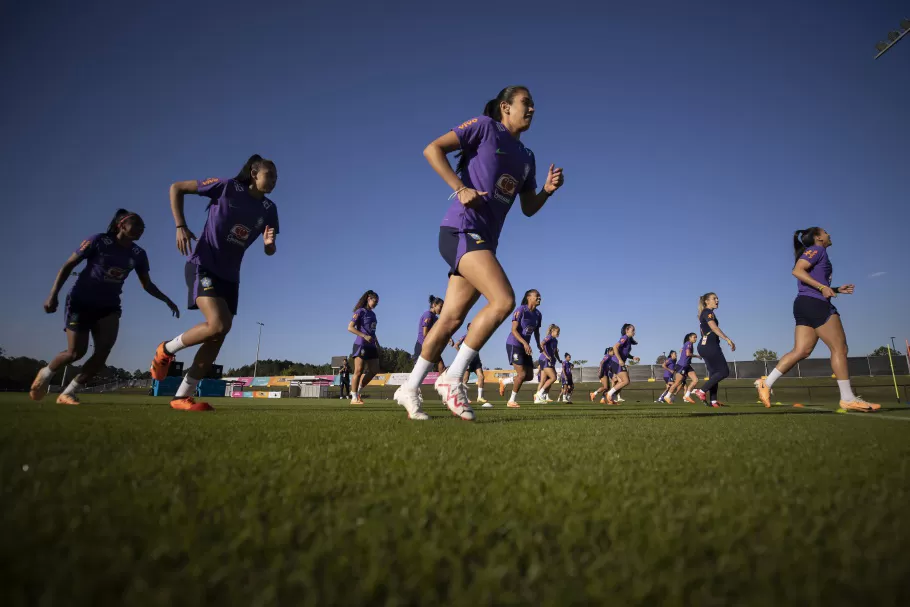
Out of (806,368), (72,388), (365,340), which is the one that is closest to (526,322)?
(365,340)

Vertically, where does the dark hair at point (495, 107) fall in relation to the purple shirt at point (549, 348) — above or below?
above

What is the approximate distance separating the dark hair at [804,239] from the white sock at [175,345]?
828 cm

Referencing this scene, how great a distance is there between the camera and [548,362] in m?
14.4

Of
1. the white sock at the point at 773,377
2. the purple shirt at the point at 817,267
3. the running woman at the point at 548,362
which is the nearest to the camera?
the purple shirt at the point at 817,267

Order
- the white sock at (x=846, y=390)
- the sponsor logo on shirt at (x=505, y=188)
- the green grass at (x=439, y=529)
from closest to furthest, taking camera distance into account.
→ the green grass at (x=439, y=529) < the sponsor logo on shirt at (x=505, y=188) < the white sock at (x=846, y=390)

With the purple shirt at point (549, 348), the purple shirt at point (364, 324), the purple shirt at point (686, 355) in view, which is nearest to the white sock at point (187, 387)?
the purple shirt at point (364, 324)

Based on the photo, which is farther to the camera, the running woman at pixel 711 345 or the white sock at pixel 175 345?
the running woman at pixel 711 345

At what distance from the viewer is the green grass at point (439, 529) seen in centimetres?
58

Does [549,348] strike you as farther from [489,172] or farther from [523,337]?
[489,172]

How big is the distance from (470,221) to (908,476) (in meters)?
3.04

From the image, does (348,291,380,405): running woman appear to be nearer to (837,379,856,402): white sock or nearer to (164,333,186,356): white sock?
(164,333,186,356): white sock

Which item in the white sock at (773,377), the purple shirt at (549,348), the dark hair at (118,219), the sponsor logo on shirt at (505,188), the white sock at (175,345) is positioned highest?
the dark hair at (118,219)

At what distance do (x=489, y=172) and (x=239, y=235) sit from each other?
113 inches

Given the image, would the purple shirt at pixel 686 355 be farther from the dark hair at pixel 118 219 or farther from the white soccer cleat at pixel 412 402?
the dark hair at pixel 118 219
